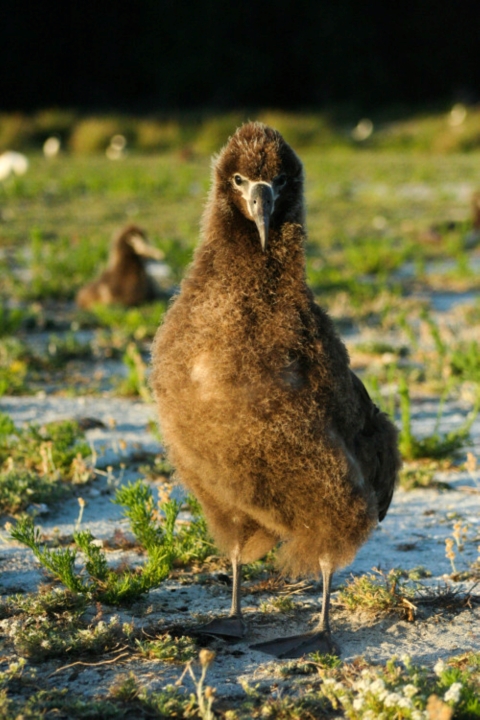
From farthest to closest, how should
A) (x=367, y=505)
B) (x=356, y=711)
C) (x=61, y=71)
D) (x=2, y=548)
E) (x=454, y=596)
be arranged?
1. (x=61, y=71)
2. (x=2, y=548)
3. (x=454, y=596)
4. (x=367, y=505)
5. (x=356, y=711)

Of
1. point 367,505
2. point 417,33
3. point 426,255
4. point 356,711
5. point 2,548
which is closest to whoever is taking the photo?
point 356,711

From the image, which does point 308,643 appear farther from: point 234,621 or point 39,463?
point 39,463

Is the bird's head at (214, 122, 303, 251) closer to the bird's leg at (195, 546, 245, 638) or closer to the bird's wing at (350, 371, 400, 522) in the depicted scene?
the bird's wing at (350, 371, 400, 522)

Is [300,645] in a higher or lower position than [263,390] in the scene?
lower

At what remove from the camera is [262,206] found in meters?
3.35

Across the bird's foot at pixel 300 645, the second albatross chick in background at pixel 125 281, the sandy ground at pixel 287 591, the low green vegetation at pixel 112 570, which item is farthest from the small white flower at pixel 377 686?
the second albatross chick in background at pixel 125 281

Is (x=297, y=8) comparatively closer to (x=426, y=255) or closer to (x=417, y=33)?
(x=417, y=33)

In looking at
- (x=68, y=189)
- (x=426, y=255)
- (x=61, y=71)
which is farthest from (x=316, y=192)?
(x=61, y=71)

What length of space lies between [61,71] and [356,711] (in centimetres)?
4061

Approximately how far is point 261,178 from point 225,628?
162 centimetres

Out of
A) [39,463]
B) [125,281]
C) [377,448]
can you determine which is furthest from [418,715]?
[125,281]

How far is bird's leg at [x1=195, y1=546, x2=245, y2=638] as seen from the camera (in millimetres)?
3473

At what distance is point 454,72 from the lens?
142 feet

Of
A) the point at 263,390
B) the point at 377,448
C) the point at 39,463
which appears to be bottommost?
the point at 39,463
